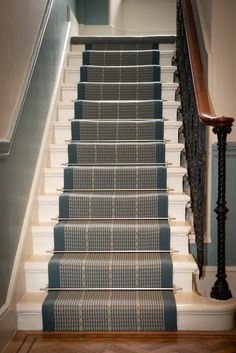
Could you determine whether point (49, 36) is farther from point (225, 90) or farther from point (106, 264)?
point (106, 264)

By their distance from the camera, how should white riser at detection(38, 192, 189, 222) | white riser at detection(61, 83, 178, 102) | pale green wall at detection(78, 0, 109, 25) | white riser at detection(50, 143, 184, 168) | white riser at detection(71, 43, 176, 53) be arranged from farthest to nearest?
pale green wall at detection(78, 0, 109, 25)
white riser at detection(71, 43, 176, 53)
white riser at detection(61, 83, 178, 102)
white riser at detection(50, 143, 184, 168)
white riser at detection(38, 192, 189, 222)

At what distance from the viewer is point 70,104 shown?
381 cm

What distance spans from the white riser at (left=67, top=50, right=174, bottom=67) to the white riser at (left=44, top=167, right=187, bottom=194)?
1660 mm

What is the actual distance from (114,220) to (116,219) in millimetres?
17

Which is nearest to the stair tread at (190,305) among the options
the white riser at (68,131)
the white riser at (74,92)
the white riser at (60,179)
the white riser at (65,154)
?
the white riser at (60,179)

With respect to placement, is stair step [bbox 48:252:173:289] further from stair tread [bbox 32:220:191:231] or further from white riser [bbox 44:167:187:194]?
white riser [bbox 44:167:187:194]

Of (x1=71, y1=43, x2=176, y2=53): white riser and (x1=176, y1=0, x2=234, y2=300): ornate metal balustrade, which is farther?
(x1=71, y1=43, x2=176, y2=53): white riser

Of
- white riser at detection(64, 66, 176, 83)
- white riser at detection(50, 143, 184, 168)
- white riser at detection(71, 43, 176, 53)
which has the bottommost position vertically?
white riser at detection(50, 143, 184, 168)

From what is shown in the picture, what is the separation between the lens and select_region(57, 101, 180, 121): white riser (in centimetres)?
376

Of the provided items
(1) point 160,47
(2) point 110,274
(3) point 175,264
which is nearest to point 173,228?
(3) point 175,264

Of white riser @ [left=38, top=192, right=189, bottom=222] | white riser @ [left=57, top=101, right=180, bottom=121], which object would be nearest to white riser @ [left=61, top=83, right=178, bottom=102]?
white riser @ [left=57, top=101, right=180, bottom=121]

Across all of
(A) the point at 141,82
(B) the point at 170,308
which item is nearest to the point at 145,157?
(A) the point at 141,82

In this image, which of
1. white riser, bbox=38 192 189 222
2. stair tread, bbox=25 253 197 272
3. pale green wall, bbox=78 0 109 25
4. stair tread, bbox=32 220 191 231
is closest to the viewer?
stair tread, bbox=25 253 197 272

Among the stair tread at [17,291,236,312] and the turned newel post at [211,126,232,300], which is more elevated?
the turned newel post at [211,126,232,300]
